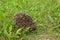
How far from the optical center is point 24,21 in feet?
9.05

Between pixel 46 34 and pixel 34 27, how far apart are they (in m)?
0.18

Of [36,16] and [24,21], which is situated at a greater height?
[36,16]

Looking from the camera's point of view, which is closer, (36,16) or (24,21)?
(24,21)

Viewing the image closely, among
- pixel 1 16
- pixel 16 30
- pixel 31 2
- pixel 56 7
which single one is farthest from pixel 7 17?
pixel 56 7

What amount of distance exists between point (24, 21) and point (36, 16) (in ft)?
1.06

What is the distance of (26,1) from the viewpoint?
10.9ft

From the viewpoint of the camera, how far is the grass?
8.98ft

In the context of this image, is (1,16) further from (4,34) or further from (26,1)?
(26,1)

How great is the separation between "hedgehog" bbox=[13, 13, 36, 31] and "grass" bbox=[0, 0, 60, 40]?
0.08 meters

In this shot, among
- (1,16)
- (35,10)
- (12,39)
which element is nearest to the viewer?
(12,39)

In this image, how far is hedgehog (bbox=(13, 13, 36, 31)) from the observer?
9.01ft

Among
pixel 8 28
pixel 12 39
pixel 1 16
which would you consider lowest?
pixel 12 39

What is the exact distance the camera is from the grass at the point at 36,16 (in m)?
2.74

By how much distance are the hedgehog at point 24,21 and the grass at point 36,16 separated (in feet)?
0.26
